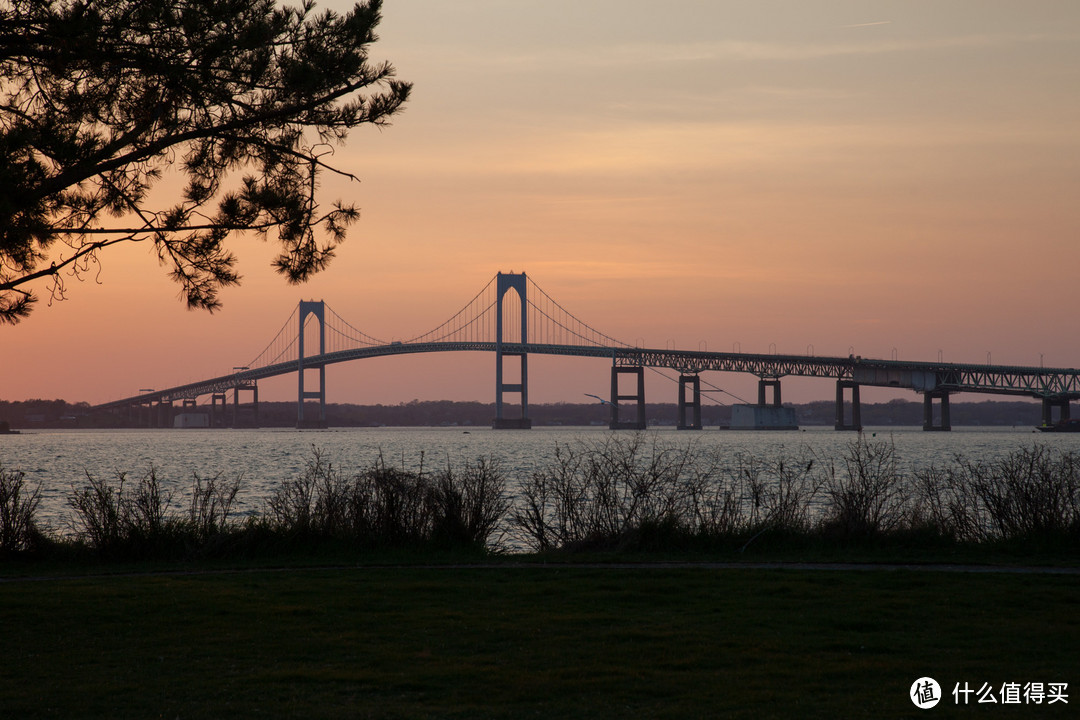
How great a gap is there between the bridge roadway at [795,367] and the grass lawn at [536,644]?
72.1m

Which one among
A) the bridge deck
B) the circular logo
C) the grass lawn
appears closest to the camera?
the circular logo

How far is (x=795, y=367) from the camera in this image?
8731 centimetres

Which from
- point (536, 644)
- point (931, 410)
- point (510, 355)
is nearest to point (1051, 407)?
point (931, 410)

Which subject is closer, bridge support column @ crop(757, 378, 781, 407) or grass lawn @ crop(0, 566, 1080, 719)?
grass lawn @ crop(0, 566, 1080, 719)

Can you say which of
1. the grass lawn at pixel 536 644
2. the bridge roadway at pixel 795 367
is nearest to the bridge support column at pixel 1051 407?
the bridge roadway at pixel 795 367

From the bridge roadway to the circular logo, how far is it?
75167 millimetres

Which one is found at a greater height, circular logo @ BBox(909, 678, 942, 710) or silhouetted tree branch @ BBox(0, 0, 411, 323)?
silhouetted tree branch @ BBox(0, 0, 411, 323)

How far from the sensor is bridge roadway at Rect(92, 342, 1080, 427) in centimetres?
8231

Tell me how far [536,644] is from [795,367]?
8402cm

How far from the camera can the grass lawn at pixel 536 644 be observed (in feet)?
15.9

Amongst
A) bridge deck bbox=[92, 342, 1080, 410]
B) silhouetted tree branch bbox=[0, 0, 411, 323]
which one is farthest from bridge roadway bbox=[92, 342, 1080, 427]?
silhouetted tree branch bbox=[0, 0, 411, 323]

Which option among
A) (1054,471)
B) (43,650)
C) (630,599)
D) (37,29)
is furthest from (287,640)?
(1054,471)

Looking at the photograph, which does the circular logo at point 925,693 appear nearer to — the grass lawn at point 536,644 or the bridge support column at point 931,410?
the grass lawn at point 536,644

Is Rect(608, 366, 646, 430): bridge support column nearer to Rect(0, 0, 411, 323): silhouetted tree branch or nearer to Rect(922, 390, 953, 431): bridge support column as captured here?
Rect(922, 390, 953, 431): bridge support column
